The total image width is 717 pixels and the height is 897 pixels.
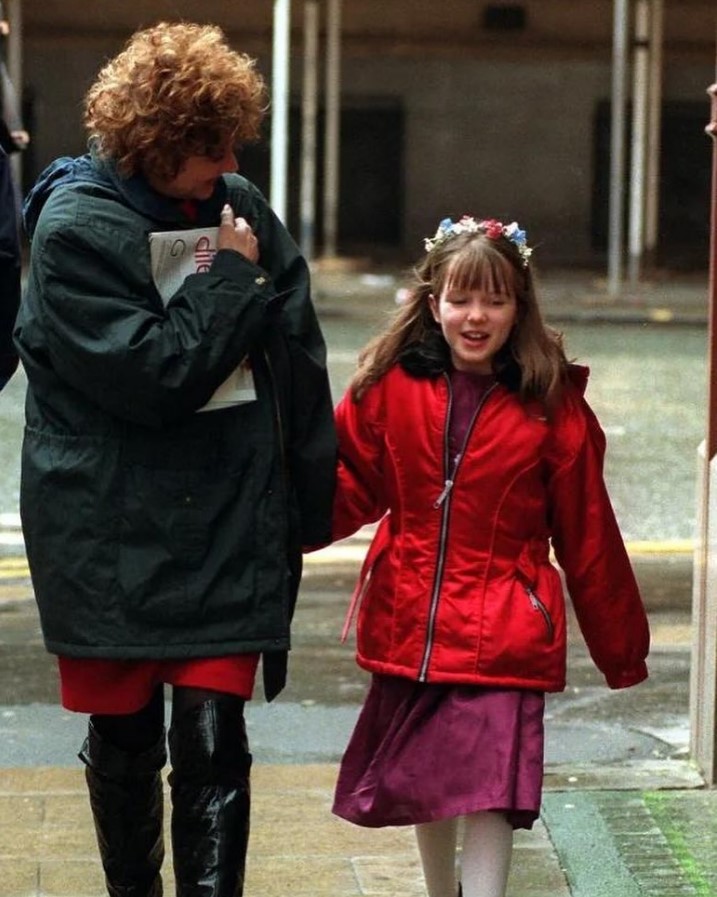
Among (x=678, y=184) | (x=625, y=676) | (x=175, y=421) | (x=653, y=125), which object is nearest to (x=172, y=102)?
(x=175, y=421)

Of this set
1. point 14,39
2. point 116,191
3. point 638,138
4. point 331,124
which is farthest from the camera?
point 331,124

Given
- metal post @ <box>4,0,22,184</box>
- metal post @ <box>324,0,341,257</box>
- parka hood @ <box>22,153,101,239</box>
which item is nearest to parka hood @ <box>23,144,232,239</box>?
parka hood @ <box>22,153,101,239</box>

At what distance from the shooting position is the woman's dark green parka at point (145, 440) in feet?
12.0

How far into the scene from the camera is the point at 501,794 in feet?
12.7

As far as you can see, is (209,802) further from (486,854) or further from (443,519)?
(443,519)

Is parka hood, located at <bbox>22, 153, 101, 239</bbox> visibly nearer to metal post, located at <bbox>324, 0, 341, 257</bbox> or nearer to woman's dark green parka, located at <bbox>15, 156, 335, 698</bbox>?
woman's dark green parka, located at <bbox>15, 156, 335, 698</bbox>

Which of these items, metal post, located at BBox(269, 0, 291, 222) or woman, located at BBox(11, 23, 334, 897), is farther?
metal post, located at BBox(269, 0, 291, 222)

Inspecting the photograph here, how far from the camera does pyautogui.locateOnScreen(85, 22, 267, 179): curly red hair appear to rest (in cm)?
363

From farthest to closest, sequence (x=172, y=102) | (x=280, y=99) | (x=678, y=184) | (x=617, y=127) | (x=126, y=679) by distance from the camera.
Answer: (x=678, y=184)
(x=617, y=127)
(x=280, y=99)
(x=126, y=679)
(x=172, y=102)

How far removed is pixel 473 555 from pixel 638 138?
1907 centimetres

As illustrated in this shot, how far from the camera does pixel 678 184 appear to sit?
26.5m

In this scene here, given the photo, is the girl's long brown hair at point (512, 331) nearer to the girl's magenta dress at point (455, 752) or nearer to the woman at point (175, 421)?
the girl's magenta dress at point (455, 752)

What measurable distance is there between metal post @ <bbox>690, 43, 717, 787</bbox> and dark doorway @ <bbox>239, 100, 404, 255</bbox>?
21584 millimetres

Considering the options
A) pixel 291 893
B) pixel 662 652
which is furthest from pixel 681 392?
pixel 291 893
